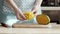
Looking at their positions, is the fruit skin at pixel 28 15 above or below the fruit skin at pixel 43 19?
above

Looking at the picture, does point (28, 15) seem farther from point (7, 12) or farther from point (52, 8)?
point (52, 8)

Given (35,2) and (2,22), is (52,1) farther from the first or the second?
(2,22)

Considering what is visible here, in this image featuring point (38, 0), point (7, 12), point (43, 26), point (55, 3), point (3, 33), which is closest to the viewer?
point (3, 33)

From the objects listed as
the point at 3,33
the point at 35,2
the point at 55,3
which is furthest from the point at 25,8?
the point at 55,3

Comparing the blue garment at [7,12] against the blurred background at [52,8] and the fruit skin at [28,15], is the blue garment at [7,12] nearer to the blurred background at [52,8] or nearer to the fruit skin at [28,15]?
the fruit skin at [28,15]

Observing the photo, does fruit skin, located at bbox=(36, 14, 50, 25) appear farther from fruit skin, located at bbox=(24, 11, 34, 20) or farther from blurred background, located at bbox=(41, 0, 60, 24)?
blurred background, located at bbox=(41, 0, 60, 24)

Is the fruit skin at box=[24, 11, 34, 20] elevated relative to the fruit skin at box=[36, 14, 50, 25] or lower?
elevated

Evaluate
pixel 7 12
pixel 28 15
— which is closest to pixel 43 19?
pixel 28 15

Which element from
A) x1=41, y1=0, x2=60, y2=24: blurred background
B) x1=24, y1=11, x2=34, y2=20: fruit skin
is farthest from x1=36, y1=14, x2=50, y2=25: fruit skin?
x1=41, y1=0, x2=60, y2=24: blurred background

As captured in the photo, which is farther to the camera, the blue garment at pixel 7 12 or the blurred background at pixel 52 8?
the blurred background at pixel 52 8

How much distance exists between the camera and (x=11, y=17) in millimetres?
1039

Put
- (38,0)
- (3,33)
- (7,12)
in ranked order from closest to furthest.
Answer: (3,33), (7,12), (38,0)

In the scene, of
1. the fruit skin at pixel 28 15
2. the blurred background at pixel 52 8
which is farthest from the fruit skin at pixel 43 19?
the blurred background at pixel 52 8

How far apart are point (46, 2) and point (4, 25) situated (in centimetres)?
117
